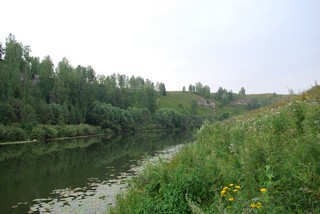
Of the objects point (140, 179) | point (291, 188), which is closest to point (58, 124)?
point (140, 179)

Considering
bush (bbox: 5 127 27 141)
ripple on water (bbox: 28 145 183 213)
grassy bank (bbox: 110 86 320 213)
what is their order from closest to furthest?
grassy bank (bbox: 110 86 320 213) < ripple on water (bbox: 28 145 183 213) < bush (bbox: 5 127 27 141)

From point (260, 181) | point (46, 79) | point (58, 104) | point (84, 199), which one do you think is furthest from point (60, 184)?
point (46, 79)

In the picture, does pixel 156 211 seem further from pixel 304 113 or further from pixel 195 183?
pixel 304 113

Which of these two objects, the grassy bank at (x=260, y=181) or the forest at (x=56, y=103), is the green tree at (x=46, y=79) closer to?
the forest at (x=56, y=103)

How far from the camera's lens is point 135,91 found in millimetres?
191375

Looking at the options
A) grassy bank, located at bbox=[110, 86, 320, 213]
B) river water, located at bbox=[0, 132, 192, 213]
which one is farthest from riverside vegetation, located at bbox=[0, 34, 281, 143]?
grassy bank, located at bbox=[110, 86, 320, 213]

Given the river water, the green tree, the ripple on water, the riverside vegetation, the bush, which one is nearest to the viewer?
the ripple on water

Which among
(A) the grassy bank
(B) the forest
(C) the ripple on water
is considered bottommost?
(C) the ripple on water

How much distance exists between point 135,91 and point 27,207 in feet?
568

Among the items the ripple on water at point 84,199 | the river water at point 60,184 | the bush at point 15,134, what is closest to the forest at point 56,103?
the bush at point 15,134

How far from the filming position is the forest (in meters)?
79.8

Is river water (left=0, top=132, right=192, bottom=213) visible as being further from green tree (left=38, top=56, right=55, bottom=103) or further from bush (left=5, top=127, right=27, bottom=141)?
green tree (left=38, top=56, right=55, bottom=103)

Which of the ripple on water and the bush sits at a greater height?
the bush

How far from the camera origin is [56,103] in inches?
4353
